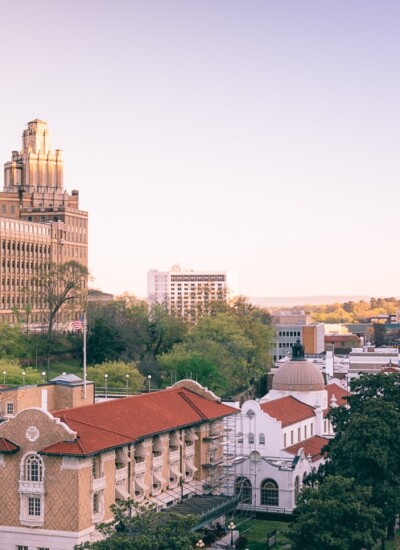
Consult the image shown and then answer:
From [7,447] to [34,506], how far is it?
437cm

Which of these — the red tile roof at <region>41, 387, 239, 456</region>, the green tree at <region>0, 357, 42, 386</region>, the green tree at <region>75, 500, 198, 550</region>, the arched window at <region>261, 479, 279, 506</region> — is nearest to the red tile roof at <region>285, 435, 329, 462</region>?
the arched window at <region>261, 479, 279, 506</region>

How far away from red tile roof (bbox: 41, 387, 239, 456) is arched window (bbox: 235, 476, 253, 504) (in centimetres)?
788

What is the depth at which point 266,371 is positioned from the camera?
17488 centimetres

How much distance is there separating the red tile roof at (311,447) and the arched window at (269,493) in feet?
19.0

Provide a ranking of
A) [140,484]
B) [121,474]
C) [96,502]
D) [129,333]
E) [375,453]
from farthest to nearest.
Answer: [129,333] < [375,453] < [140,484] < [121,474] < [96,502]

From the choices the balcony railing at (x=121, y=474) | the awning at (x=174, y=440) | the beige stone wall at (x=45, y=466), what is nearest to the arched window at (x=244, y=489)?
the awning at (x=174, y=440)

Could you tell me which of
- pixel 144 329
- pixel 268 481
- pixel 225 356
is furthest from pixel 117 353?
pixel 268 481

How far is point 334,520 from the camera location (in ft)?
224

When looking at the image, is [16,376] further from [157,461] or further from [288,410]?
[157,461]

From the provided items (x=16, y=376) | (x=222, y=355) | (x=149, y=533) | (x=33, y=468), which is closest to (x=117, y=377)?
(x=16, y=376)

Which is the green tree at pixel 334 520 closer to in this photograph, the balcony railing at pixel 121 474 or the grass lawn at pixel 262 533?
the grass lawn at pixel 262 533

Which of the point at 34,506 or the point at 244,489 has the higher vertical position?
the point at 34,506

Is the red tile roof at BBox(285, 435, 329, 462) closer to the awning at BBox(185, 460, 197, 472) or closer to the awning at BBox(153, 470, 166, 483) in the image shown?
the awning at BBox(185, 460, 197, 472)

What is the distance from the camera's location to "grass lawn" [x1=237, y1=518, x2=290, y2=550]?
271ft
